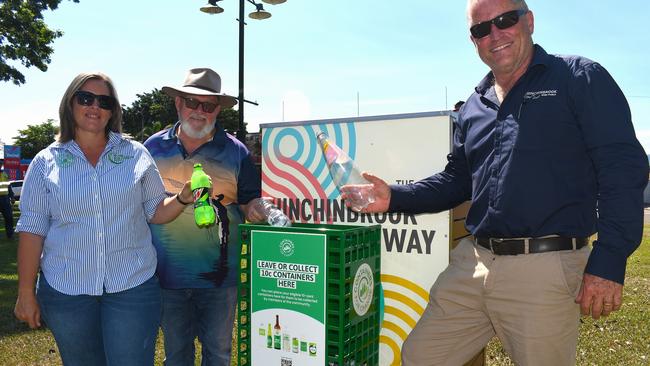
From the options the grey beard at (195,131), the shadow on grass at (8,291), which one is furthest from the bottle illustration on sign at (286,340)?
the shadow on grass at (8,291)

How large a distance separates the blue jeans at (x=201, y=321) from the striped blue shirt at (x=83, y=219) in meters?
0.68

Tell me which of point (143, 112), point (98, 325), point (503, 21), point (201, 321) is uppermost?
point (143, 112)

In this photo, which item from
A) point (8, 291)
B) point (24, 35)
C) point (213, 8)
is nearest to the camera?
point (8, 291)

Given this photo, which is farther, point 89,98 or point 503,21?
point 89,98

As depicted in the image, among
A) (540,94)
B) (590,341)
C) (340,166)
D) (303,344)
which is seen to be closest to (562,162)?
(540,94)

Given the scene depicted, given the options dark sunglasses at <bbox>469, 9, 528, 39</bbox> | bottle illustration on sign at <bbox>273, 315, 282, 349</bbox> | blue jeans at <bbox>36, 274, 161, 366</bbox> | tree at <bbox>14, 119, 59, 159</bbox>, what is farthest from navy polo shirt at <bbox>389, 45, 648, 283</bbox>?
tree at <bbox>14, 119, 59, 159</bbox>

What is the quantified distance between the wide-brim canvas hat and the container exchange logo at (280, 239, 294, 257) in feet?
4.04

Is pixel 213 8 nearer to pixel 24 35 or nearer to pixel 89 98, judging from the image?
pixel 89 98

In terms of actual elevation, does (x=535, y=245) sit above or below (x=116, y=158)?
below

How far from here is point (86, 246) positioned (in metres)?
2.76

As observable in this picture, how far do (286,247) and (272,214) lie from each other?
49cm

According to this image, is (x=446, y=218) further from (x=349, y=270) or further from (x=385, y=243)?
(x=349, y=270)

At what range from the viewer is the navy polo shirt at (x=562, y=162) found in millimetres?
2271

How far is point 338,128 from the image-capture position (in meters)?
3.60
